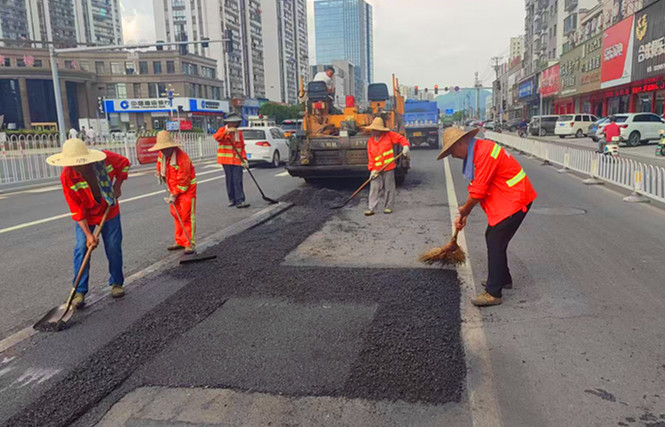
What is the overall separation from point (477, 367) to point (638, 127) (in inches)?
1028

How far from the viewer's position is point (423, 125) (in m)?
27.7

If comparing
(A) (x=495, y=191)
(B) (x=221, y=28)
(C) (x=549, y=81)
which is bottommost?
(A) (x=495, y=191)

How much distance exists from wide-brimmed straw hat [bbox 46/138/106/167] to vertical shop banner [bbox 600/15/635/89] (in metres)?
36.4

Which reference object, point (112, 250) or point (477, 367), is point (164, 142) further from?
point (477, 367)

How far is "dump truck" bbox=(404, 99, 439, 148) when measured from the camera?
27.5 meters

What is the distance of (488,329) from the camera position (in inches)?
152

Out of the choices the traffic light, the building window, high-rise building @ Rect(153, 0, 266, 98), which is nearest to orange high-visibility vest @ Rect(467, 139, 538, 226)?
the traffic light

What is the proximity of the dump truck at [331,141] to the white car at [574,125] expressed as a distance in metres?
25.9

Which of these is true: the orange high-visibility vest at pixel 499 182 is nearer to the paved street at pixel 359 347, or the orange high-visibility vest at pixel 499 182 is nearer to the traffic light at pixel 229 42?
the paved street at pixel 359 347

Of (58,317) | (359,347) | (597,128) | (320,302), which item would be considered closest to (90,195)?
(58,317)

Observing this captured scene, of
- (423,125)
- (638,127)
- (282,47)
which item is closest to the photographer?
(638,127)

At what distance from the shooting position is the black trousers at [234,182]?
9.81 meters

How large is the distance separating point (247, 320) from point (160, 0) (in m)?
105

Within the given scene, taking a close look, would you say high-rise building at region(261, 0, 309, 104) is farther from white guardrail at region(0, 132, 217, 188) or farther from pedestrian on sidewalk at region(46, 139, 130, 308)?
pedestrian on sidewalk at region(46, 139, 130, 308)
